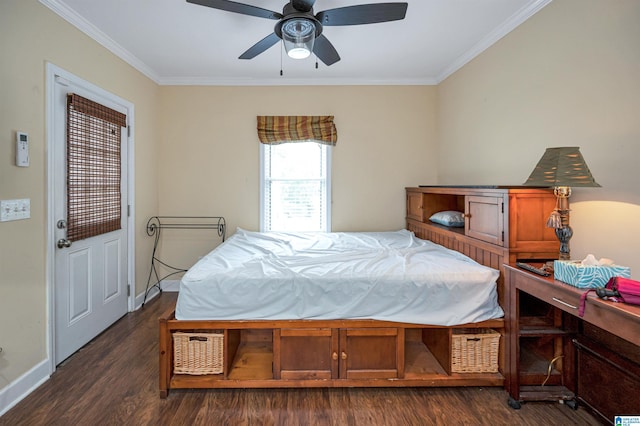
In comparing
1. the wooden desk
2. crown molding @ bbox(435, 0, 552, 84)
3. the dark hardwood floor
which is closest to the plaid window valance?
crown molding @ bbox(435, 0, 552, 84)

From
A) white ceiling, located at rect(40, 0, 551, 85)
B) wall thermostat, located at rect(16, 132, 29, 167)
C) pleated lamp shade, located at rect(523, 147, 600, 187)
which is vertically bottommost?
pleated lamp shade, located at rect(523, 147, 600, 187)

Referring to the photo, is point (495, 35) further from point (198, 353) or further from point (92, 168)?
point (92, 168)

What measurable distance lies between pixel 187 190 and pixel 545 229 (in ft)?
11.8

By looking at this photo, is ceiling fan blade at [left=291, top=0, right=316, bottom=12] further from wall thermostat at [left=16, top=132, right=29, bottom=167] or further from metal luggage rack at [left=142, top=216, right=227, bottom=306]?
metal luggage rack at [left=142, top=216, right=227, bottom=306]

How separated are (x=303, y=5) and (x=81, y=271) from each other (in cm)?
260

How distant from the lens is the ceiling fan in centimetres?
166

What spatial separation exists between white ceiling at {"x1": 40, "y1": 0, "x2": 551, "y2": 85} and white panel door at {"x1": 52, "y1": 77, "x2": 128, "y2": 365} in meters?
0.62

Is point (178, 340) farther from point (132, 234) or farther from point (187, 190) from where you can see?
point (187, 190)

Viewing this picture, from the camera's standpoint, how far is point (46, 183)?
205 centimetres

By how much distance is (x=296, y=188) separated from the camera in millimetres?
3754

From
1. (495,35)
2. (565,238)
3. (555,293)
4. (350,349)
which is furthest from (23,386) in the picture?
(495,35)

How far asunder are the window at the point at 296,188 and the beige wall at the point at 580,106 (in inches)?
Answer: 72.0

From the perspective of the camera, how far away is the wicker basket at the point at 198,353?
1.84 meters

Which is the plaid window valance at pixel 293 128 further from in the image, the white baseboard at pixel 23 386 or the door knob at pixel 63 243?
the white baseboard at pixel 23 386
